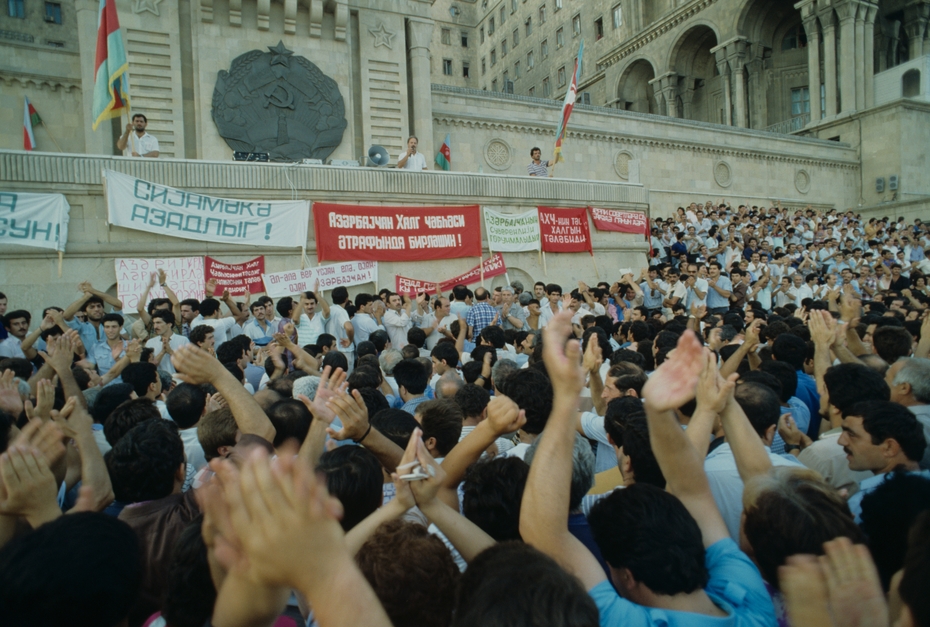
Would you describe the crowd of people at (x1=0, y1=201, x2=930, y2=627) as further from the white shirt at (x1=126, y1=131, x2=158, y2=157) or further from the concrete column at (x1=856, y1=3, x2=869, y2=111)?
the concrete column at (x1=856, y1=3, x2=869, y2=111)

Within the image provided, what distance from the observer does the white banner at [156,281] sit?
31.7ft

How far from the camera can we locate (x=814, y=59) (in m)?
33.5

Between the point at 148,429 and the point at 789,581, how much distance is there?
2505 millimetres

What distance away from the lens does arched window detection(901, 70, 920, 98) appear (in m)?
31.8

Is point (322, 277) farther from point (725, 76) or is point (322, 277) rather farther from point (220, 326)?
point (725, 76)

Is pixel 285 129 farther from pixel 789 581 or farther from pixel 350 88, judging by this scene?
pixel 789 581

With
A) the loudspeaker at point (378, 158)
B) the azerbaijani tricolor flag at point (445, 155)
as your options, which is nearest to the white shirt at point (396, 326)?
the loudspeaker at point (378, 158)

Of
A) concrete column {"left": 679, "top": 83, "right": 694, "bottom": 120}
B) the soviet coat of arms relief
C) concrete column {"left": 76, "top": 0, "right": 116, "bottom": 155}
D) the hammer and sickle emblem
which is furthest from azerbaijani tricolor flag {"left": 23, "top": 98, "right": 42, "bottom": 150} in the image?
concrete column {"left": 679, "top": 83, "right": 694, "bottom": 120}

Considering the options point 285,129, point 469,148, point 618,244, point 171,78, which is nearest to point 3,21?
point 171,78

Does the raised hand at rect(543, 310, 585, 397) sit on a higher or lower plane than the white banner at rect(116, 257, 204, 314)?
lower

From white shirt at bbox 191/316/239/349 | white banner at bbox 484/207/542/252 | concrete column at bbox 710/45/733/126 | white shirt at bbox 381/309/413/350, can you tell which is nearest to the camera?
white shirt at bbox 191/316/239/349

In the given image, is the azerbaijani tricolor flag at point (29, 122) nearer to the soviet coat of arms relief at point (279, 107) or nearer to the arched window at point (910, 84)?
the soviet coat of arms relief at point (279, 107)

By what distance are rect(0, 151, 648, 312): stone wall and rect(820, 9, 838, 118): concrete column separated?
2606 centimetres

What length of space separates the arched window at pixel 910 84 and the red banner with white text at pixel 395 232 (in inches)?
1266
